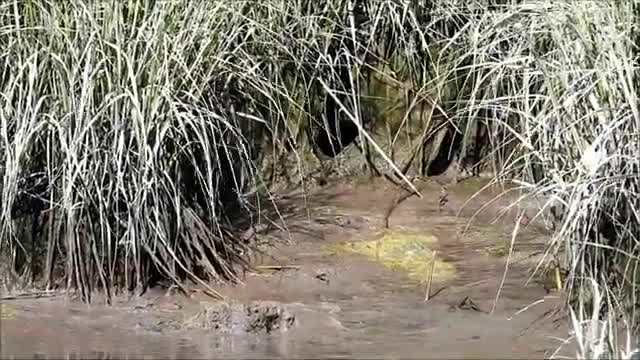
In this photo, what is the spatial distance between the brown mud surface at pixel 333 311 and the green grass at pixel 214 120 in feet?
0.48

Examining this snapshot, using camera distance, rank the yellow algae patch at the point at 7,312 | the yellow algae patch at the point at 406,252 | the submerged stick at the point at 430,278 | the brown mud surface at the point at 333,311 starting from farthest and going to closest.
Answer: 1. the yellow algae patch at the point at 406,252
2. the submerged stick at the point at 430,278
3. the yellow algae patch at the point at 7,312
4. the brown mud surface at the point at 333,311

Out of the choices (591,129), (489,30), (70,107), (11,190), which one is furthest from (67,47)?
(591,129)

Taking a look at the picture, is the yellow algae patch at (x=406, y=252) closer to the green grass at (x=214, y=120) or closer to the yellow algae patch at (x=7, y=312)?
the green grass at (x=214, y=120)

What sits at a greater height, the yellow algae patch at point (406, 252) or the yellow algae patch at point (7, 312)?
the yellow algae patch at point (406, 252)

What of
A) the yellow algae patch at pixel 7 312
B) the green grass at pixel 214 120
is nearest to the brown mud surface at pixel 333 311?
the yellow algae patch at pixel 7 312

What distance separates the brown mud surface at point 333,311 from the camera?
402cm

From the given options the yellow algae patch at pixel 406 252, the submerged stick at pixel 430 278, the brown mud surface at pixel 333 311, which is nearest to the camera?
the brown mud surface at pixel 333 311

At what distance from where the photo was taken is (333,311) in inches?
171

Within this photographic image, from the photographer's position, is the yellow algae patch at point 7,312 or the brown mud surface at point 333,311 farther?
the yellow algae patch at point 7,312

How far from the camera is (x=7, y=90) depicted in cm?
447

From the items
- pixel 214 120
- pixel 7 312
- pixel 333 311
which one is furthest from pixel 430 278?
pixel 7 312

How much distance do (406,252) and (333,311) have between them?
0.59 m

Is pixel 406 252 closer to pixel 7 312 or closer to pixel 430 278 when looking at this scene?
pixel 430 278

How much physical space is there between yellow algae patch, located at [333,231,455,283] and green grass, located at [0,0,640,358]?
1.34 ft
